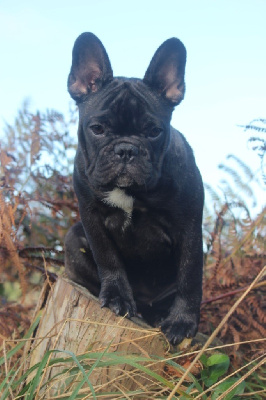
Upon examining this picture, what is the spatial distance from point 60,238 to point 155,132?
7.78ft

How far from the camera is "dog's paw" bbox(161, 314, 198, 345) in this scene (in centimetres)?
382

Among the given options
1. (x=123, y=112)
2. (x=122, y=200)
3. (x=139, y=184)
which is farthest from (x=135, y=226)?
(x=123, y=112)

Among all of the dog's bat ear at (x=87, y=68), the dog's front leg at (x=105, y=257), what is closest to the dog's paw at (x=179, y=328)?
the dog's front leg at (x=105, y=257)

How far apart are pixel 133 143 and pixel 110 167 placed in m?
0.23

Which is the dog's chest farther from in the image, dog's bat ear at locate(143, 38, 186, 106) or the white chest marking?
dog's bat ear at locate(143, 38, 186, 106)

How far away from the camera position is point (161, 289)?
14.7 ft

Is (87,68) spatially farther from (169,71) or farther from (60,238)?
(60,238)

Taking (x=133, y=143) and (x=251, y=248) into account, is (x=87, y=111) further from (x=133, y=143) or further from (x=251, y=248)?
(x=251, y=248)

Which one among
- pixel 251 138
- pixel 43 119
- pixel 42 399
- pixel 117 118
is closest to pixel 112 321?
pixel 42 399

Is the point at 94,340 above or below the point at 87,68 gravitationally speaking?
below

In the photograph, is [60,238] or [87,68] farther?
[60,238]

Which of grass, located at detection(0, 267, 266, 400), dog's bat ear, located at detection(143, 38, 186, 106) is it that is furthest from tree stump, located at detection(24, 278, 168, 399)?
dog's bat ear, located at detection(143, 38, 186, 106)

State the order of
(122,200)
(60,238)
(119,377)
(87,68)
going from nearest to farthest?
(119,377), (122,200), (87,68), (60,238)

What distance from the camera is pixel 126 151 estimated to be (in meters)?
3.72
